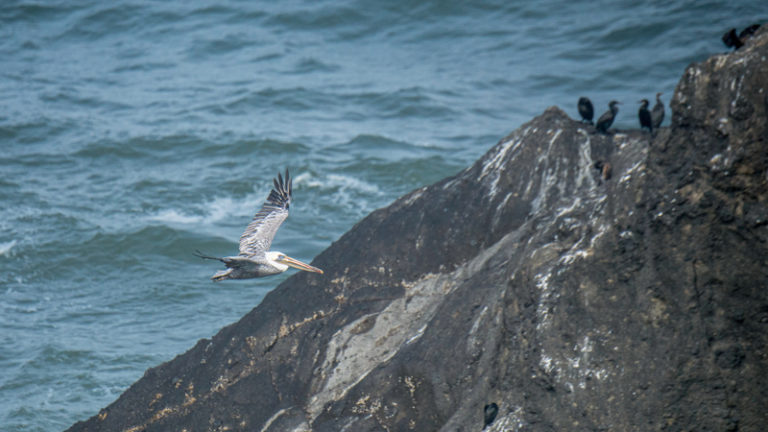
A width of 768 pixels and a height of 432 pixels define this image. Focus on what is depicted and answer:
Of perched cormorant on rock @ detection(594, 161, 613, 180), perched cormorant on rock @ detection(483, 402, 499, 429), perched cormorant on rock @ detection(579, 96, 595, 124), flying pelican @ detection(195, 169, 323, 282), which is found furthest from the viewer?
perched cormorant on rock @ detection(579, 96, 595, 124)

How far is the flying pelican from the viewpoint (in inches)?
352

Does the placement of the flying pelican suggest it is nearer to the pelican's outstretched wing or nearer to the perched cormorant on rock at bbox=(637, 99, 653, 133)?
the pelican's outstretched wing

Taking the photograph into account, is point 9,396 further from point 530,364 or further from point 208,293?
point 530,364

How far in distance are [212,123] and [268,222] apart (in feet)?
43.5

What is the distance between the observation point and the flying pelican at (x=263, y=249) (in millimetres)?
8945

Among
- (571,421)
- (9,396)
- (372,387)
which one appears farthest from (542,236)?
(9,396)

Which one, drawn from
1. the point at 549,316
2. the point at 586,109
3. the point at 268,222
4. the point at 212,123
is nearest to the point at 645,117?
the point at 586,109

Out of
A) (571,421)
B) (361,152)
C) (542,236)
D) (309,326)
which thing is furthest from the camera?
(361,152)

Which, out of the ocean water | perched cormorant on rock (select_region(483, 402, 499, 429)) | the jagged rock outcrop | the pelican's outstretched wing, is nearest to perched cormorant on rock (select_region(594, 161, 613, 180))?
the jagged rock outcrop

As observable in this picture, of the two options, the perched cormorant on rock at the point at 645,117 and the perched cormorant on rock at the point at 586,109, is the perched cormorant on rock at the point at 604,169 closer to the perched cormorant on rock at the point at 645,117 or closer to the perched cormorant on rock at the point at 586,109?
the perched cormorant on rock at the point at 645,117

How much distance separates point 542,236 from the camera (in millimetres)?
5496

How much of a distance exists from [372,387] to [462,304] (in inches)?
36.1

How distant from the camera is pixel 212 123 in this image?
22094 mm

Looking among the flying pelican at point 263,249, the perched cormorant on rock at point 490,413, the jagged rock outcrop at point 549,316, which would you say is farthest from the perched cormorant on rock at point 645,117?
the perched cormorant on rock at point 490,413
